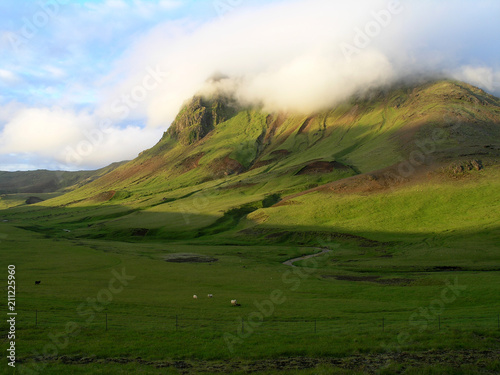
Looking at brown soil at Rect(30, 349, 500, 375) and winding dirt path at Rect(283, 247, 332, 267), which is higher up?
brown soil at Rect(30, 349, 500, 375)

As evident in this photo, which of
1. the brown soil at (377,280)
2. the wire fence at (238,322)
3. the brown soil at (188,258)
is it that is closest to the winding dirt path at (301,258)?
the brown soil at (188,258)


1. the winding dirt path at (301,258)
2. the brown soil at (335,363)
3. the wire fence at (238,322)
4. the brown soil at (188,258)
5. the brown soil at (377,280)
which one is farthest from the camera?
the winding dirt path at (301,258)

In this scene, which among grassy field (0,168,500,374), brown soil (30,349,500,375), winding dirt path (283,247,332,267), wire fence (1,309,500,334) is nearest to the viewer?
brown soil (30,349,500,375)

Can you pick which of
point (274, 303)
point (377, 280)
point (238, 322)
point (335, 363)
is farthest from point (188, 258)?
point (335, 363)

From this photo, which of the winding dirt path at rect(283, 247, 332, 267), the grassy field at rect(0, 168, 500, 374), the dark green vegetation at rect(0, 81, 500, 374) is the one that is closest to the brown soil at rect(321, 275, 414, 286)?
the grassy field at rect(0, 168, 500, 374)

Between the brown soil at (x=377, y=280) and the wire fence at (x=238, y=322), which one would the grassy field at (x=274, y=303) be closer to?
the wire fence at (x=238, y=322)

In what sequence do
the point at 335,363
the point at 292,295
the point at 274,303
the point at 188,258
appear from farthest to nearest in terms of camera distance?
the point at 188,258 → the point at 292,295 → the point at 274,303 → the point at 335,363

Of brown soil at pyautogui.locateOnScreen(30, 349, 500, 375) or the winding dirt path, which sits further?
the winding dirt path

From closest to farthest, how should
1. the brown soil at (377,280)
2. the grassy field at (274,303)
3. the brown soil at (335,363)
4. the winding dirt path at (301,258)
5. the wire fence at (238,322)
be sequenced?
the brown soil at (335,363) → the grassy field at (274,303) → the wire fence at (238,322) → the brown soil at (377,280) → the winding dirt path at (301,258)

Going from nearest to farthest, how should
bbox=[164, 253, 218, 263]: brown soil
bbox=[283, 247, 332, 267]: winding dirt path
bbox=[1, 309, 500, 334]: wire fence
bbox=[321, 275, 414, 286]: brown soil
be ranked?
bbox=[1, 309, 500, 334]: wire fence, bbox=[321, 275, 414, 286]: brown soil, bbox=[164, 253, 218, 263]: brown soil, bbox=[283, 247, 332, 267]: winding dirt path

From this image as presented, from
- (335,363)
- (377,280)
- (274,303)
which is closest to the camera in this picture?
(335,363)

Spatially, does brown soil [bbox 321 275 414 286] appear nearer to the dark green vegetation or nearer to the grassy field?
the grassy field

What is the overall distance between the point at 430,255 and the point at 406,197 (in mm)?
69702

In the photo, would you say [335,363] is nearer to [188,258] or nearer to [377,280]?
[377,280]
